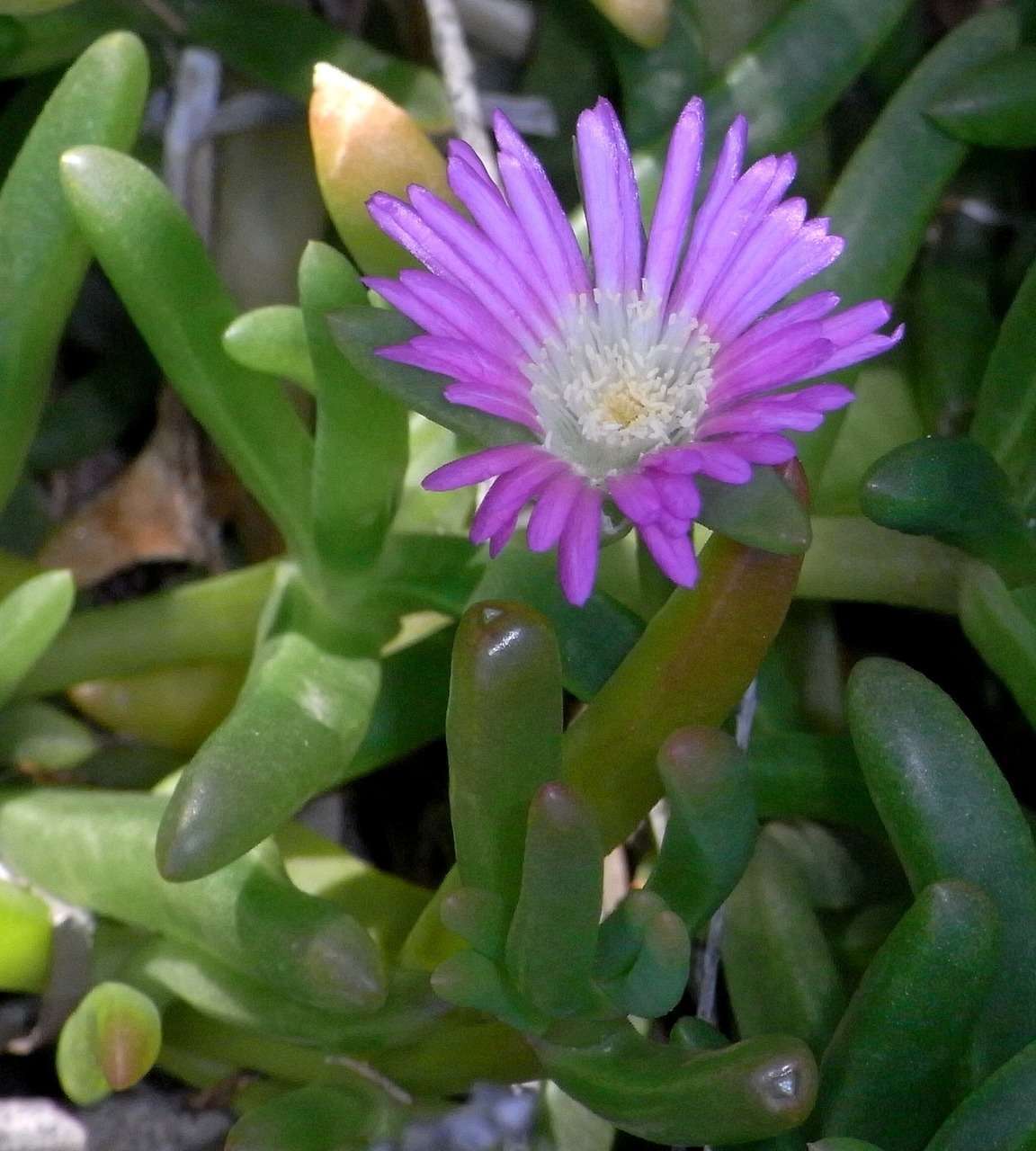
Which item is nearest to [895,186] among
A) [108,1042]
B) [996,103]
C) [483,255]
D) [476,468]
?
[996,103]

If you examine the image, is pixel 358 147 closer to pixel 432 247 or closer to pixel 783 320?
pixel 432 247

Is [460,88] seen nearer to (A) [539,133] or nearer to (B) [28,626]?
(A) [539,133]

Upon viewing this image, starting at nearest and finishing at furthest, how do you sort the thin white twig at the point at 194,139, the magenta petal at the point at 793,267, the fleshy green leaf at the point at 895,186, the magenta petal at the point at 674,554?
the magenta petal at the point at 674,554
the magenta petal at the point at 793,267
the fleshy green leaf at the point at 895,186
the thin white twig at the point at 194,139

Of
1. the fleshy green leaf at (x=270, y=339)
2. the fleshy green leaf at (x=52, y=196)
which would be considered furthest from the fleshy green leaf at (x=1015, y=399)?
the fleshy green leaf at (x=52, y=196)

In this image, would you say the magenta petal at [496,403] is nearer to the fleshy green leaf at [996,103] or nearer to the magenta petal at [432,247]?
the magenta petal at [432,247]

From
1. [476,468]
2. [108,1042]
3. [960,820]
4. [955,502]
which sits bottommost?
[108,1042]

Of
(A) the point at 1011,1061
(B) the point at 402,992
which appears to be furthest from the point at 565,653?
(A) the point at 1011,1061

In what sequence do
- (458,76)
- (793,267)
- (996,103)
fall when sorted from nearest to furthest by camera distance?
(793,267) → (996,103) → (458,76)
